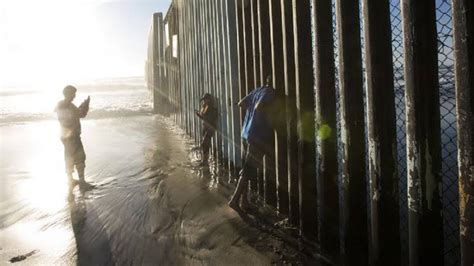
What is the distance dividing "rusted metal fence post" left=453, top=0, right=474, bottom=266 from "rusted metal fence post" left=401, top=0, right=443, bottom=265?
0.27m

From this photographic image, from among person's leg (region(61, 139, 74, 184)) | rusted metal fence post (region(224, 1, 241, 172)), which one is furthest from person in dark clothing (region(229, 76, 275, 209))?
person's leg (region(61, 139, 74, 184))

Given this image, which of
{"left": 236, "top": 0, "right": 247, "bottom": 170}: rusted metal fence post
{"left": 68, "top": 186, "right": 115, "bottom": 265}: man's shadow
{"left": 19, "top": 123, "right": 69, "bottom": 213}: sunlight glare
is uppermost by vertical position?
{"left": 236, "top": 0, "right": 247, "bottom": 170}: rusted metal fence post

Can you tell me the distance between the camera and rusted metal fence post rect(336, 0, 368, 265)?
3.58m

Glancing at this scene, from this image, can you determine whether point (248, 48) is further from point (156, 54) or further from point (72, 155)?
point (156, 54)

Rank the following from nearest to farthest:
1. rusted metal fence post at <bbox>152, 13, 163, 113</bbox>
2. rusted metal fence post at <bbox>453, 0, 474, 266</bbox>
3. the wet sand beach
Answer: rusted metal fence post at <bbox>453, 0, 474, 266</bbox> < the wet sand beach < rusted metal fence post at <bbox>152, 13, 163, 113</bbox>

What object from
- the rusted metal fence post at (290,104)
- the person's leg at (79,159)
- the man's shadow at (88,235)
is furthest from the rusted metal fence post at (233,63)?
the person's leg at (79,159)

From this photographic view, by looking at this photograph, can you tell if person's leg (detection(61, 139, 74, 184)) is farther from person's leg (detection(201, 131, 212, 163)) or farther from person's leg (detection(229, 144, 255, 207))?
person's leg (detection(229, 144, 255, 207))

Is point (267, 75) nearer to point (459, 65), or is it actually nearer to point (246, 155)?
point (246, 155)

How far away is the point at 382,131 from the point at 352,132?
0.45 meters

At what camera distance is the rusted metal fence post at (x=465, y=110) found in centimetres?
243

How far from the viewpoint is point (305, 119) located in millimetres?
4539

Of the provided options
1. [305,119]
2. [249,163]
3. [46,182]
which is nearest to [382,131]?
[305,119]

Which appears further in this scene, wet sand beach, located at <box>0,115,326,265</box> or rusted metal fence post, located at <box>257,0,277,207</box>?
rusted metal fence post, located at <box>257,0,277,207</box>

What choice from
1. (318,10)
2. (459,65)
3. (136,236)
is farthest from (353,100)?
(136,236)
